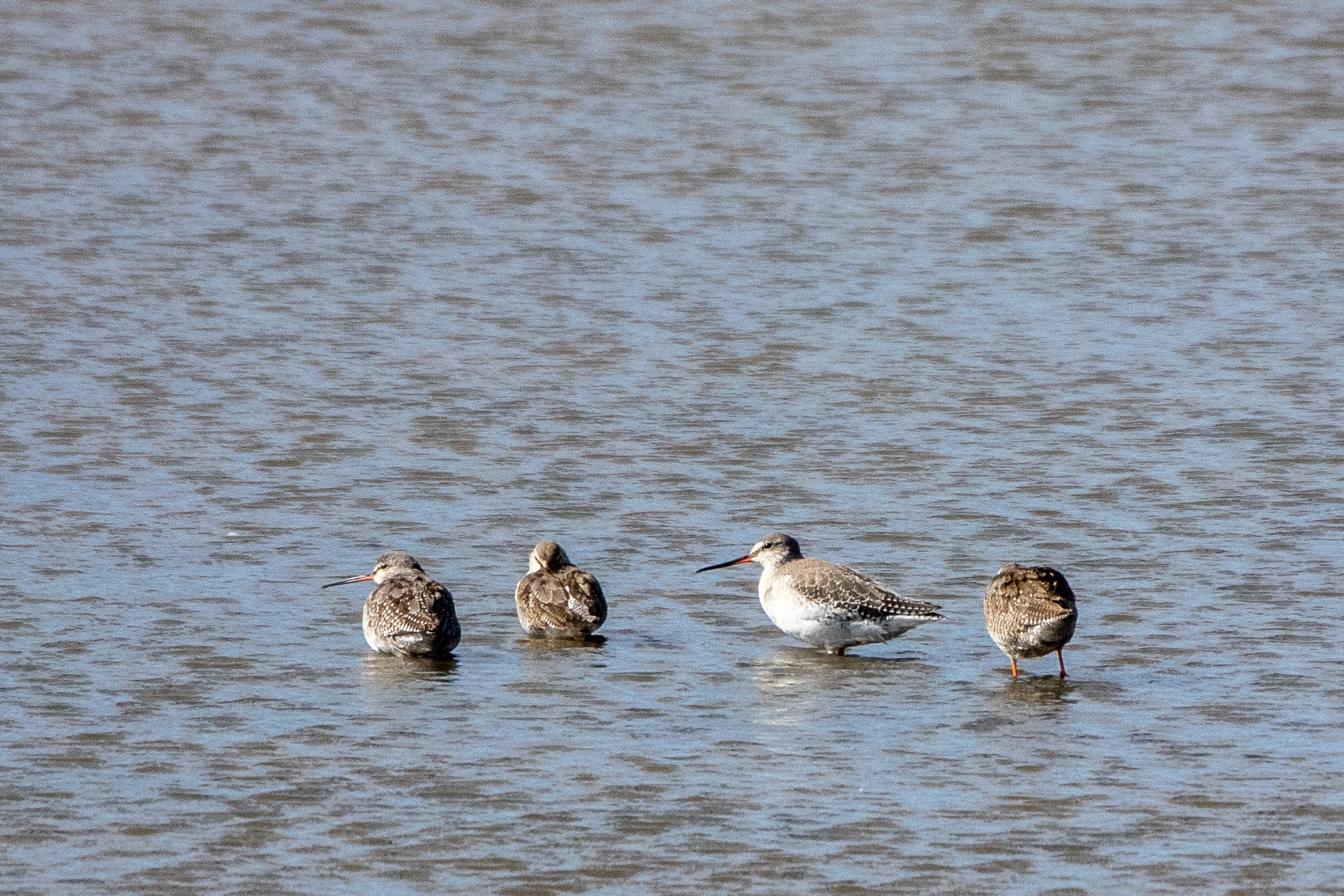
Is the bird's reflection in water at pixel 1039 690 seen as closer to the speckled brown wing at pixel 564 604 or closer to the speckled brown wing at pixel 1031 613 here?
the speckled brown wing at pixel 1031 613

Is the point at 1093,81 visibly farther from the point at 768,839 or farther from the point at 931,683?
the point at 768,839

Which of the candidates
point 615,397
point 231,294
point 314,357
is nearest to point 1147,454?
point 615,397

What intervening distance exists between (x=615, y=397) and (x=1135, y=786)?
8377 millimetres

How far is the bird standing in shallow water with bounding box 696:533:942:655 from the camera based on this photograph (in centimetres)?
1169

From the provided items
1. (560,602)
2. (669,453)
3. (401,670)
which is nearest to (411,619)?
(401,670)

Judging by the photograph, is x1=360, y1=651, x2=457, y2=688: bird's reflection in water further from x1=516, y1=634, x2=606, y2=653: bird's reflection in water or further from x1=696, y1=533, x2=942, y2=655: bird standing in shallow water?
x1=696, y1=533, x2=942, y2=655: bird standing in shallow water

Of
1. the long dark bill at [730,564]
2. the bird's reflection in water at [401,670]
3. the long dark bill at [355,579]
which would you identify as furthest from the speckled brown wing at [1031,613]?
the long dark bill at [355,579]

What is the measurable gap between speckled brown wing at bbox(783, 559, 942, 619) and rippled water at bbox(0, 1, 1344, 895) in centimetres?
27

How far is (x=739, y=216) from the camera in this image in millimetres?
24500

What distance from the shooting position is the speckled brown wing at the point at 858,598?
11.7 meters

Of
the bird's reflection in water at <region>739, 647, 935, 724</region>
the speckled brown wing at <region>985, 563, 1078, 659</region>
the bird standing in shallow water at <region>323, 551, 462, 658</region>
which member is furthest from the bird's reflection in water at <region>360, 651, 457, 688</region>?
the speckled brown wing at <region>985, 563, 1078, 659</region>

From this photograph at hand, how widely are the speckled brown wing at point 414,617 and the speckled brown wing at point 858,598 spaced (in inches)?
67.5

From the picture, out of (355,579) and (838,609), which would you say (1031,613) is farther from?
(355,579)

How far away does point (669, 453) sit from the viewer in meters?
15.8
